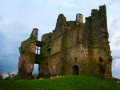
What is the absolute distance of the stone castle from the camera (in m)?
20.9

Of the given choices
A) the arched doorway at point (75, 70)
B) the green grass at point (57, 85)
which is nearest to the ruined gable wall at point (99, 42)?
the arched doorway at point (75, 70)

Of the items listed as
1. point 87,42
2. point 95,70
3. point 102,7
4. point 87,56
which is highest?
point 102,7

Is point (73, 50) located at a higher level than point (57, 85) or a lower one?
higher

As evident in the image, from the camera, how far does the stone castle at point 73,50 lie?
2091cm

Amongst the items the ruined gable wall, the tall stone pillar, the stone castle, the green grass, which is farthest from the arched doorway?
the tall stone pillar

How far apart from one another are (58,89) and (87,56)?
29.8 feet

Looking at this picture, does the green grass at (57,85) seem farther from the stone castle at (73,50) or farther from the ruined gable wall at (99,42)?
the stone castle at (73,50)

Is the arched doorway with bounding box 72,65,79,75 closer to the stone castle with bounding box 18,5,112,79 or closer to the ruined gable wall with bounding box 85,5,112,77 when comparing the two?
the stone castle with bounding box 18,5,112,79

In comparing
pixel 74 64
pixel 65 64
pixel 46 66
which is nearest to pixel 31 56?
pixel 46 66

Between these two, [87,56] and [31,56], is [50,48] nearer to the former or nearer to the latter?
[31,56]

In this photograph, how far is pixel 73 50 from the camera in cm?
2411

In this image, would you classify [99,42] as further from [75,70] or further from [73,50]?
[75,70]

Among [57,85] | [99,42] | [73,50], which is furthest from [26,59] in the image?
[57,85]

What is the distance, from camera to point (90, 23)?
2317 centimetres
